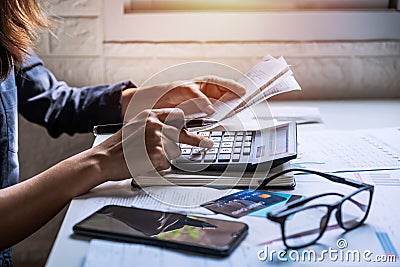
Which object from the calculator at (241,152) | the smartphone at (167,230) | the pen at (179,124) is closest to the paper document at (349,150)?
the calculator at (241,152)

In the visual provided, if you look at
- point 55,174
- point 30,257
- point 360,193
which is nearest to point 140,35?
point 30,257

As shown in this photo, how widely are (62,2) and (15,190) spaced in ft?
2.36

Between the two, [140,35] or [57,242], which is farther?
[140,35]

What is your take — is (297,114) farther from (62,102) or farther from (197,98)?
(62,102)

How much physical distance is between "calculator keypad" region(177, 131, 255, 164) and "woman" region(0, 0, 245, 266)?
0.02m

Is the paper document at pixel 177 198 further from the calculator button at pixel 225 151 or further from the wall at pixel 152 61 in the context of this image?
the wall at pixel 152 61

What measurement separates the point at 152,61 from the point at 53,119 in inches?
11.5

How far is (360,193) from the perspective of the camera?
78 cm

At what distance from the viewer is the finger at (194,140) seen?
898mm

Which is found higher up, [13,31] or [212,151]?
[13,31]

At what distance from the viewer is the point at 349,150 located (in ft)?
3.39

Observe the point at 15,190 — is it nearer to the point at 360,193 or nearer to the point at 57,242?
the point at 57,242

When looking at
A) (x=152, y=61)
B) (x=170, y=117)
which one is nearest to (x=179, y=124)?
(x=170, y=117)

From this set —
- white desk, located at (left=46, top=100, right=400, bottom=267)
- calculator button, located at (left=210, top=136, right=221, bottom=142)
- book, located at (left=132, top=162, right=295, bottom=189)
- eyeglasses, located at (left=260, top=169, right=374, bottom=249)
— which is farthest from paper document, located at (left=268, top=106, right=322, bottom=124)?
eyeglasses, located at (left=260, top=169, right=374, bottom=249)
